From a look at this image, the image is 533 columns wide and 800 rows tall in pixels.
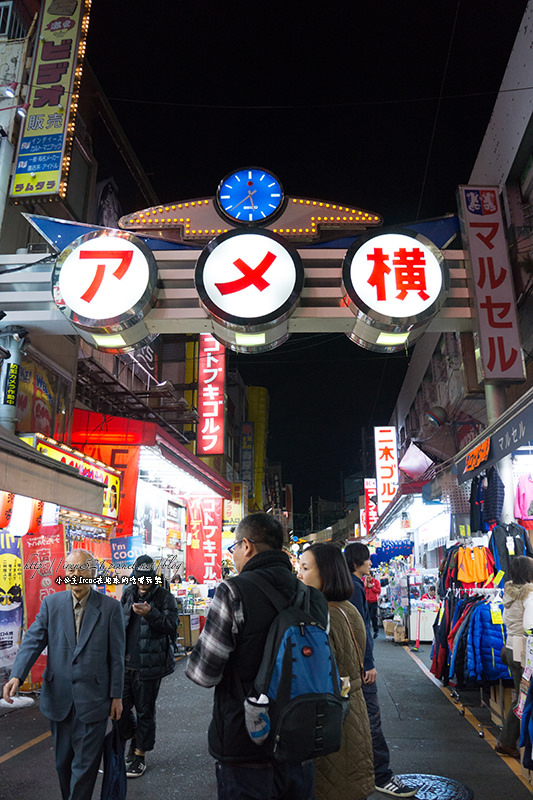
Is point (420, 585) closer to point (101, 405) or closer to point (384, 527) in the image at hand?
point (384, 527)

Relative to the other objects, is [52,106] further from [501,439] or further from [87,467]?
[501,439]

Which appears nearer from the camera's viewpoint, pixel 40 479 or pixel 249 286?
pixel 249 286

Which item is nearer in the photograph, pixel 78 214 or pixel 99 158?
pixel 78 214

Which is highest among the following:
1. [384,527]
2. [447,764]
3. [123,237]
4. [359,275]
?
[123,237]

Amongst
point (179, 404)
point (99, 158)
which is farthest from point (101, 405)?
point (99, 158)

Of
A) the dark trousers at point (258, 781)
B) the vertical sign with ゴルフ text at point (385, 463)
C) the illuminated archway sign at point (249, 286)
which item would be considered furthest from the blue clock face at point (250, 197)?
the vertical sign with ゴルフ text at point (385, 463)

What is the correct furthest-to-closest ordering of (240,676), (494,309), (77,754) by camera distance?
1. (494,309)
2. (77,754)
3. (240,676)

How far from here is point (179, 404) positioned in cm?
2098

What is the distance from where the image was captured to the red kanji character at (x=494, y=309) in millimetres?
6547

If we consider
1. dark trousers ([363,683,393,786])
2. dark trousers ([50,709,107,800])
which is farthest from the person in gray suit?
dark trousers ([363,683,393,786])

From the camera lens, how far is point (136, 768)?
5594 millimetres

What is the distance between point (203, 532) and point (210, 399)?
5009mm

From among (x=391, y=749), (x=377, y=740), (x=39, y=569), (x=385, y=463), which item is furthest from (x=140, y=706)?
(x=385, y=463)

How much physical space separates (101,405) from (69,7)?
34.6 ft
